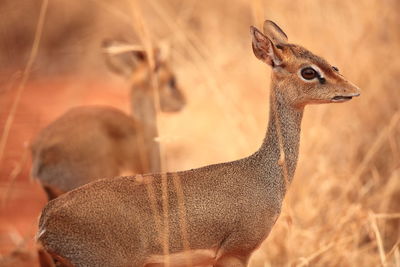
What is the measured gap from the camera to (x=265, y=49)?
343 centimetres

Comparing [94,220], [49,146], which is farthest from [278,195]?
[49,146]

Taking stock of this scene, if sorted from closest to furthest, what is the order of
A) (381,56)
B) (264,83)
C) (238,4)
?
(381,56)
(264,83)
(238,4)

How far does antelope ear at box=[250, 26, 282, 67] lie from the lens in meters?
3.38

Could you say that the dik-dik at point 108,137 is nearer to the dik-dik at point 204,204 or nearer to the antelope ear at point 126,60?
the antelope ear at point 126,60

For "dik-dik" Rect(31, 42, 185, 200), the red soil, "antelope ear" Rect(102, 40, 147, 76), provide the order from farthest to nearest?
1. "antelope ear" Rect(102, 40, 147, 76)
2. the red soil
3. "dik-dik" Rect(31, 42, 185, 200)

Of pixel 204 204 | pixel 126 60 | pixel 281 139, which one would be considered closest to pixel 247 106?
pixel 126 60

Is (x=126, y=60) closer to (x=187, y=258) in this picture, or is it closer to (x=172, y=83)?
(x=172, y=83)

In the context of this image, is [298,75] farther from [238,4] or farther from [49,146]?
[238,4]

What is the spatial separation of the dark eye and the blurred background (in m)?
0.51

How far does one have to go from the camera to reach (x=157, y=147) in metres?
5.95

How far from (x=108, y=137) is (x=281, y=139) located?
212 centimetres

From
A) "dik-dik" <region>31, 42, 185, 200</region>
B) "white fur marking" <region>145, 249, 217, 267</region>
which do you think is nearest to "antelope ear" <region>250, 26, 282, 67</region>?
"white fur marking" <region>145, 249, 217, 267</region>

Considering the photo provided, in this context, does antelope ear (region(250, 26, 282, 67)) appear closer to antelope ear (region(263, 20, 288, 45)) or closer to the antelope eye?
antelope ear (region(263, 20, 288, 45))

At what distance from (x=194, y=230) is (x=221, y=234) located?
122 millimetres
